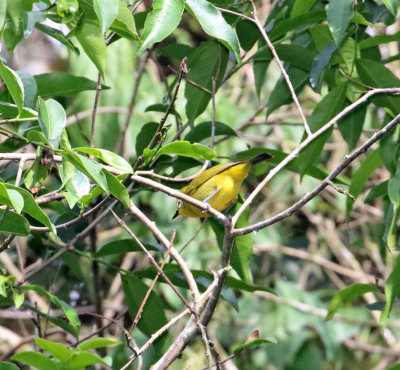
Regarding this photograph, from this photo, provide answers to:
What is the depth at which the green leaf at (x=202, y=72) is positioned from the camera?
2256 millimetres

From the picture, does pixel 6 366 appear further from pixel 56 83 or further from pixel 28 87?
pixel 56 83

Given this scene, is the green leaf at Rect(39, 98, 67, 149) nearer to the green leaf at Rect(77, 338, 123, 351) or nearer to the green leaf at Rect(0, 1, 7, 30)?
the green leaf at Rect(0, 1, 7, 30)

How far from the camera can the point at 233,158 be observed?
2373 millimetres

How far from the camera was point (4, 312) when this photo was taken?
3.32m

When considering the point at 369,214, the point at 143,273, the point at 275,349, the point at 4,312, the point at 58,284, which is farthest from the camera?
the point at 369,214

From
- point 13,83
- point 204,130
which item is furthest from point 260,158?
point 13,83

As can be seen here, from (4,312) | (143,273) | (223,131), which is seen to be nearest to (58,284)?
(4,312)

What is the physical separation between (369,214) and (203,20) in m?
3.61

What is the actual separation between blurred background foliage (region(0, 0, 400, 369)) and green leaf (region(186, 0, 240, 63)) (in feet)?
0.05

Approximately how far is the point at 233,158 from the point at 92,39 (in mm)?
841

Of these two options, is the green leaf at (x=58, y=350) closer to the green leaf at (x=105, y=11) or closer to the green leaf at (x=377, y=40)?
the green leaf at (x=105, y=11)

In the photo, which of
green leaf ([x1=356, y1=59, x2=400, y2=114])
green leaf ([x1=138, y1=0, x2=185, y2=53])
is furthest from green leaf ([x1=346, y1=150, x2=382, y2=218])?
green leaf ([x1=138, y1=0, x2=185, y2=53])

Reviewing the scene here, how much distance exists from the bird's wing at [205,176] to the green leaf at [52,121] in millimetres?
1042

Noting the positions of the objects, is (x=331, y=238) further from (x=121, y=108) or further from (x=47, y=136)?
(x=47, y=136)
